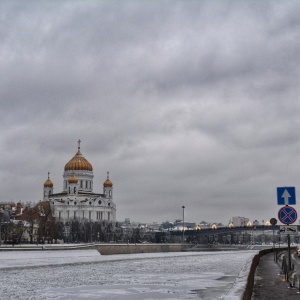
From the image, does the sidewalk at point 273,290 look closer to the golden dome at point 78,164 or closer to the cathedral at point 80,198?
the cathedral at point 80,198

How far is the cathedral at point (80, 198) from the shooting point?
585 feet

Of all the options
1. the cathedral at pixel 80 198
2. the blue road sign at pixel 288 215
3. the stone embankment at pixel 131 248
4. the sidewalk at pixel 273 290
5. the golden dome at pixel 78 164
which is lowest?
the sidewalk at pixel 273 290

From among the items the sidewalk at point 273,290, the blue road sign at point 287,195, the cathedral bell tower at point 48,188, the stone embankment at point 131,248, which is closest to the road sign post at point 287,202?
the blue road sign at point 287,195

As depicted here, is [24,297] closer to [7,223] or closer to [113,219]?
[7,223]

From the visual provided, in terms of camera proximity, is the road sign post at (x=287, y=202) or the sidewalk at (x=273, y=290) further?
the road sign post at (x=287, y=202)

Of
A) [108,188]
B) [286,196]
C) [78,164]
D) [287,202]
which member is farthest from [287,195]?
[108,188]

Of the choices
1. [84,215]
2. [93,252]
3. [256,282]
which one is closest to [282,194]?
[256,282]

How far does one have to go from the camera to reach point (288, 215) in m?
18.7

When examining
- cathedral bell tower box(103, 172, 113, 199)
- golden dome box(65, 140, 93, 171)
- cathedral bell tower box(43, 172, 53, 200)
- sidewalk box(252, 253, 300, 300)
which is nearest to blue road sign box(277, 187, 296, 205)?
sidewalk box(252, 253, 300, 300)

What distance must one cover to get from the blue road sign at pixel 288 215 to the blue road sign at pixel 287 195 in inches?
7.6

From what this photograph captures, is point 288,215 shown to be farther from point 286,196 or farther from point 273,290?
point 273,290

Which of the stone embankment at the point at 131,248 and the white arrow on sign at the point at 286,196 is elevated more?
the white arrow on sign at the point at 286,196

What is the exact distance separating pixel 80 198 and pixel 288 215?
164 metres

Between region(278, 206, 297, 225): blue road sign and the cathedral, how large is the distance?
155081 millimetres
